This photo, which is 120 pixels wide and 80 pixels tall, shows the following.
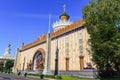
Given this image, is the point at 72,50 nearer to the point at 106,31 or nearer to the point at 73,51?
the point at 73,51

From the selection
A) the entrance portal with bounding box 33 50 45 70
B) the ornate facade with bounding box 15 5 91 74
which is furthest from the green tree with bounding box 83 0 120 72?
the entrance portal with bounding box 33 50 45 70

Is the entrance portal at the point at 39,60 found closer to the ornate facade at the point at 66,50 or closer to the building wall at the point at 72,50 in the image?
the ornate facade at the point at 66,50

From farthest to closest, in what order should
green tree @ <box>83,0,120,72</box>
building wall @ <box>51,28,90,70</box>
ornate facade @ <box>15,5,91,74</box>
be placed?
1. ornate facade @ <box>15,5,91,74</box>
2. building wall @ <box>51,28,90,70</box>
3. green tree @ <box>83,0,120,72</box>

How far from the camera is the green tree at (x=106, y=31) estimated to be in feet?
62.2

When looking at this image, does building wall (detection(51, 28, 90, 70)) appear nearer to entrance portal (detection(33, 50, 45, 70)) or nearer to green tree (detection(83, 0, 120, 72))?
entrance portal (detection(33, 50, 45, 70))

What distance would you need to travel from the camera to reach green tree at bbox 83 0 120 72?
18955mm

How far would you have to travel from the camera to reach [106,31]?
19438 millimetres

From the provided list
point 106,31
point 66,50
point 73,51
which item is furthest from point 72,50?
point 106,31

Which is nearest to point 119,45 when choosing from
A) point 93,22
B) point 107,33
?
point 107,33

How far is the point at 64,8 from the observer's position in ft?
198

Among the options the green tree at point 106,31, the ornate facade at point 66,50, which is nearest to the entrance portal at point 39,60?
the ornate facade at point 66,50

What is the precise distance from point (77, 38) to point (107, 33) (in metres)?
15.5

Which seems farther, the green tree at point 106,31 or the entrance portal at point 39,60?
the entrance portal at point 39,60

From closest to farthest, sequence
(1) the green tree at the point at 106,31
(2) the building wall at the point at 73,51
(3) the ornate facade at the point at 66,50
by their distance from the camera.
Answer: (1) the green tree at the point at 106,31 < (2) the building wall at the point at 73,51 < (3) the ornate facade at the point at 66,50
